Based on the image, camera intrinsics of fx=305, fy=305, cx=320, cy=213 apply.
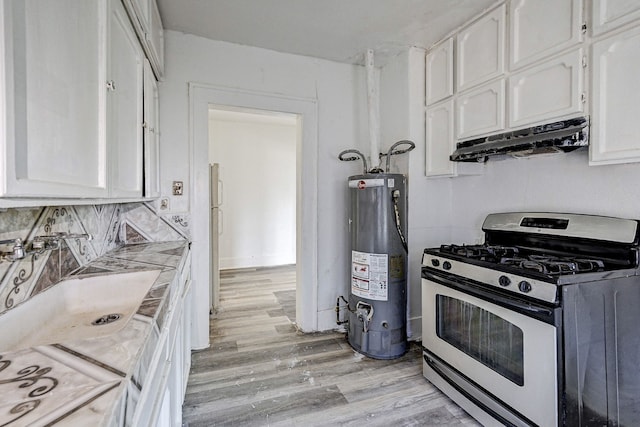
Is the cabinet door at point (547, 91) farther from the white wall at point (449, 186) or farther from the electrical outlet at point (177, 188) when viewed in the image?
the electrical outlet at point (177, 188)

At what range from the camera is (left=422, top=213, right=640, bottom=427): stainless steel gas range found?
4.07 feet

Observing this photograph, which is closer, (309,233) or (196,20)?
(196,20)

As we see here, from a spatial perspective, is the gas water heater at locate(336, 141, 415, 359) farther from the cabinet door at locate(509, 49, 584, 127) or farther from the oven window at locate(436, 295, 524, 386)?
the cabinet door at locate(509, 49, 584, 127)

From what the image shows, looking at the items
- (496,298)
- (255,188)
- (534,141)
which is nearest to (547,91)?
(534,141)

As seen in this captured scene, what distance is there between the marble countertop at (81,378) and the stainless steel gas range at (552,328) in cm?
145

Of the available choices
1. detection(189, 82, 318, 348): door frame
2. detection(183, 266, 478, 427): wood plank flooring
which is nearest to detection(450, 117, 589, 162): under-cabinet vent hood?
detection(189, 82, 318, 348): door frame

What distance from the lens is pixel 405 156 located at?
2.52m

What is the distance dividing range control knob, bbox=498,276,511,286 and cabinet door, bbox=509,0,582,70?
3.96ft

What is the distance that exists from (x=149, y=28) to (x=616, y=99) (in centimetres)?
238

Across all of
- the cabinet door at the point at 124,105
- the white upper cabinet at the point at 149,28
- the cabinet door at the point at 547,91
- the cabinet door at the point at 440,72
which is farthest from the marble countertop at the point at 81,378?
the cabinet door at the point at 440,72

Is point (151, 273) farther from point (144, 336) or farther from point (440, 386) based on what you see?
point (440, 386)

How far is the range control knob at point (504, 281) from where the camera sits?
1.41 m

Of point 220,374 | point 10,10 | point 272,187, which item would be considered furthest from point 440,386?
point 272,187

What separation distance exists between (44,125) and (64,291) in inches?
33.1
